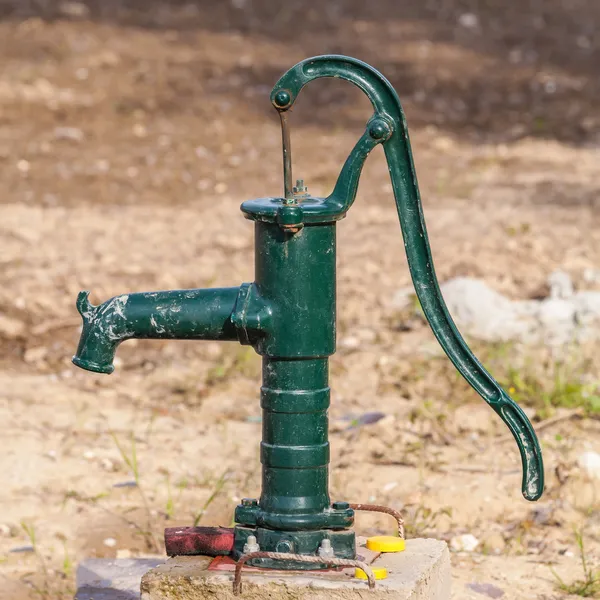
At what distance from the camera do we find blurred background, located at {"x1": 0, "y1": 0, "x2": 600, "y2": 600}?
3492mm

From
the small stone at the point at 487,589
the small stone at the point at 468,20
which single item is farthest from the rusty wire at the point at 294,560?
the small stone at the point at 468,20

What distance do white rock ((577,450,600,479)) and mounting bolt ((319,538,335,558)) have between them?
148cm

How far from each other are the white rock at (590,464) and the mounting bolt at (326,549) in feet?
4.85

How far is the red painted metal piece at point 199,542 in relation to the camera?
2.44 metres

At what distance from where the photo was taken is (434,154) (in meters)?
7.59

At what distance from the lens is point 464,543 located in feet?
10.9

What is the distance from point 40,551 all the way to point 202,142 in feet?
15.7

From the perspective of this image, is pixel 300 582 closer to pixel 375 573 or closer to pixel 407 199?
pixel 375 573

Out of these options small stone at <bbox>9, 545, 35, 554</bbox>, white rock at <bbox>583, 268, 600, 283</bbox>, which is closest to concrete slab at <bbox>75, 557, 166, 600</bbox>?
small stone at <bbox>9, 545, 35, 554</bbox>

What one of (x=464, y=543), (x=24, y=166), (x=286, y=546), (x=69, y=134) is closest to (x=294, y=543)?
(x=286, y=546)

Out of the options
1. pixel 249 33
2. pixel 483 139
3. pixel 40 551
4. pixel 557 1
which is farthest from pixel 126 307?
pixel 557 1

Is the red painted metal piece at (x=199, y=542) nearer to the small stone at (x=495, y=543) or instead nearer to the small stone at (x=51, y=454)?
the small stone at (x=495, y=543)

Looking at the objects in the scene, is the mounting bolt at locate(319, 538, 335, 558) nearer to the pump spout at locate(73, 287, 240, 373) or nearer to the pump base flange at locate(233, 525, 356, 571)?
the pump base flange at locate(233, 525, 356, 571)

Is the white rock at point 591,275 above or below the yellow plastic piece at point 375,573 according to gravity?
above
